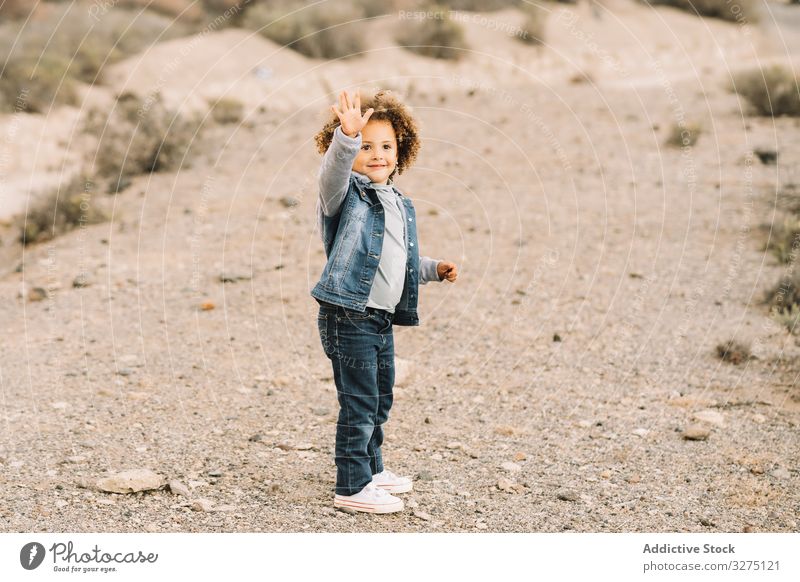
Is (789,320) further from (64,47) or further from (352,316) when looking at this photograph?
(64,47)

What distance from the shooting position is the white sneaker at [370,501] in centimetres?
364

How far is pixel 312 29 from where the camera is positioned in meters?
16.5

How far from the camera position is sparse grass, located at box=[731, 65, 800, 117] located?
11.9 m

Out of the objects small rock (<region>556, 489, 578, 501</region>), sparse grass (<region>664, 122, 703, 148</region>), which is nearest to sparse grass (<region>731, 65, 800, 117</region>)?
sparse grass (<region>664, 122, 703, 148</region>)

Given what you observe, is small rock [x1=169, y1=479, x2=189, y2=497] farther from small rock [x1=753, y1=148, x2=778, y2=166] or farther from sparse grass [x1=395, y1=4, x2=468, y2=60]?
sparse grass [x1=395, y1=4, x2=468, y2=60]

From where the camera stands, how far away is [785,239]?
7566 mm

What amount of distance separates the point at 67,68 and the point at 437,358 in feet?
36.1

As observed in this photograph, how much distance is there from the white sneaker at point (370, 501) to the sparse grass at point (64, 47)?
10824mm

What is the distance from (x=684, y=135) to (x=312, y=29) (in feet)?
26.3

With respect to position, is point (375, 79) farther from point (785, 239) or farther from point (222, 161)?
point (785, 239)

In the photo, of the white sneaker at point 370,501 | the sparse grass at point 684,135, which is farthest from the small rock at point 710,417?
the sparse grass at point 684,135

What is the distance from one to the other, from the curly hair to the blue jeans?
0.69 meters

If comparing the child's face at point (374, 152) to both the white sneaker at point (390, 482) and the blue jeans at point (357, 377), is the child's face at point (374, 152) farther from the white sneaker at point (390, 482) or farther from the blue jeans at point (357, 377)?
the white sneaker at point (390, 482)

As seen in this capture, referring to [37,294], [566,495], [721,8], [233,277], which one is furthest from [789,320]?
[721,8]
